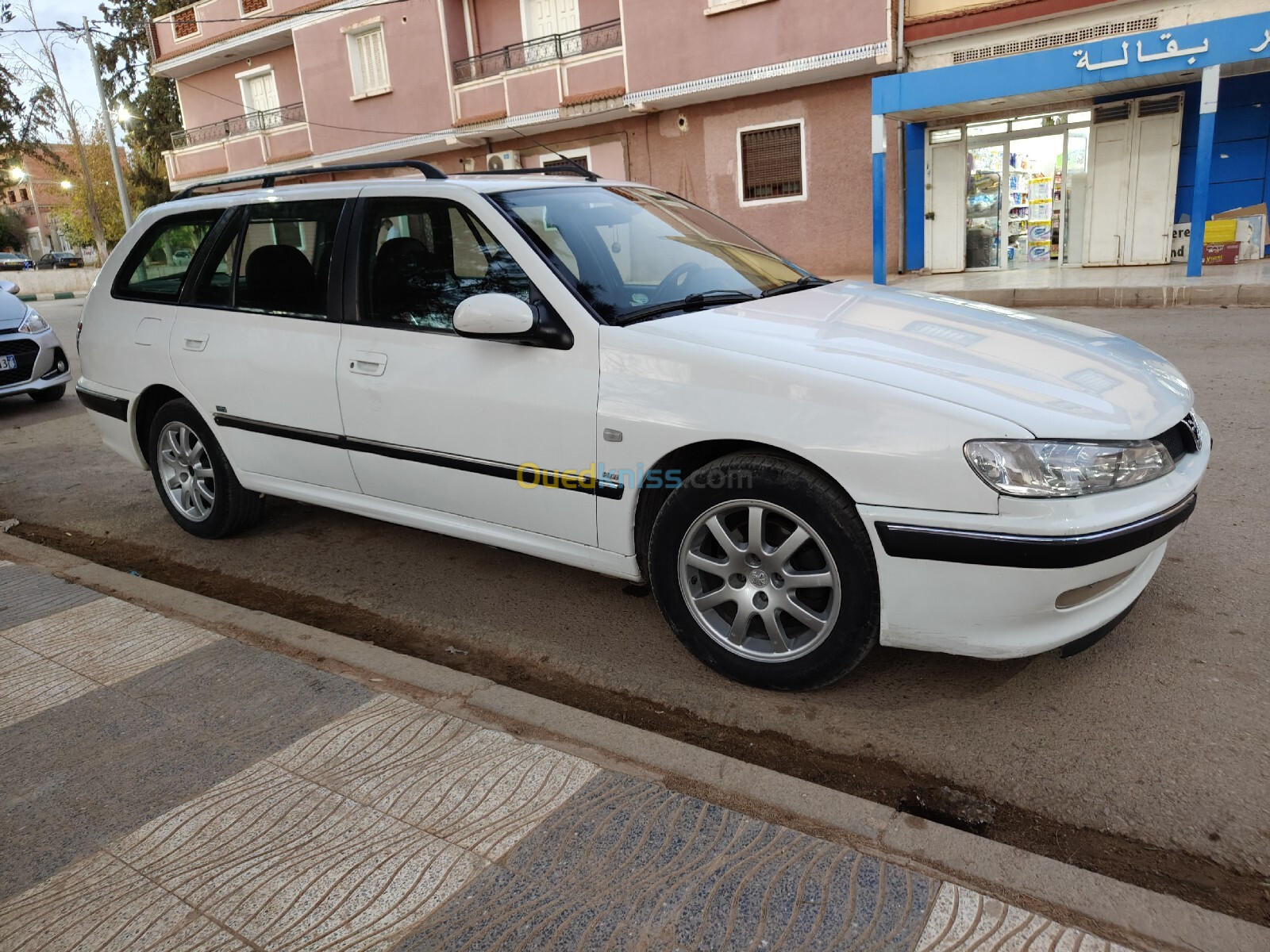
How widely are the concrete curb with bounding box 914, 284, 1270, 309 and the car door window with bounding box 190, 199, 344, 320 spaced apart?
8590mm

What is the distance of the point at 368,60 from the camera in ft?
74.3

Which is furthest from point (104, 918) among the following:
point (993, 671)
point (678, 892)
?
point (993, 671)

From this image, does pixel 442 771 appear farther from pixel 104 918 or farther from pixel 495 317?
pixel 495 317

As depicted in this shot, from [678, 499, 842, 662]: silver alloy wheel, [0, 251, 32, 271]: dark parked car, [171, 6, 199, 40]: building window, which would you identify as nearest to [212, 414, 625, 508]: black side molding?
[678, 499, 842, 662]: silver alloy wheel

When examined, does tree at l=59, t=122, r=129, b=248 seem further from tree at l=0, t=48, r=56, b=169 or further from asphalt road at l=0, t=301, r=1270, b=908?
asphalt road at l=0, t=301, r=1270, b=908

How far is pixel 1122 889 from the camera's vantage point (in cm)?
198

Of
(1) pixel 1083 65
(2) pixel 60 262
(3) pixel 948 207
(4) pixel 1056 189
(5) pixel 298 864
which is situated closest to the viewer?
(5) pixel 298 864

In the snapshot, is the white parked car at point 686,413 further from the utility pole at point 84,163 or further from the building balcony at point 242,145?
the utility pole at point 84,163

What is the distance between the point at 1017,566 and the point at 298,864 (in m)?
1.97

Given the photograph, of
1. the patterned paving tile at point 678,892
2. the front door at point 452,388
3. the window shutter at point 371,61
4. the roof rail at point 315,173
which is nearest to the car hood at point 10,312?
the roof rail at point 315,173

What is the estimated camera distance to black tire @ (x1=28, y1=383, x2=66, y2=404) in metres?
9.43

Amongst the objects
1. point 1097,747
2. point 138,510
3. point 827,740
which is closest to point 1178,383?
point 1097,747

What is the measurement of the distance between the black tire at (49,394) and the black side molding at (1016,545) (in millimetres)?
9544

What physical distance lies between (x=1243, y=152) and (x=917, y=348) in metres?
15.7
